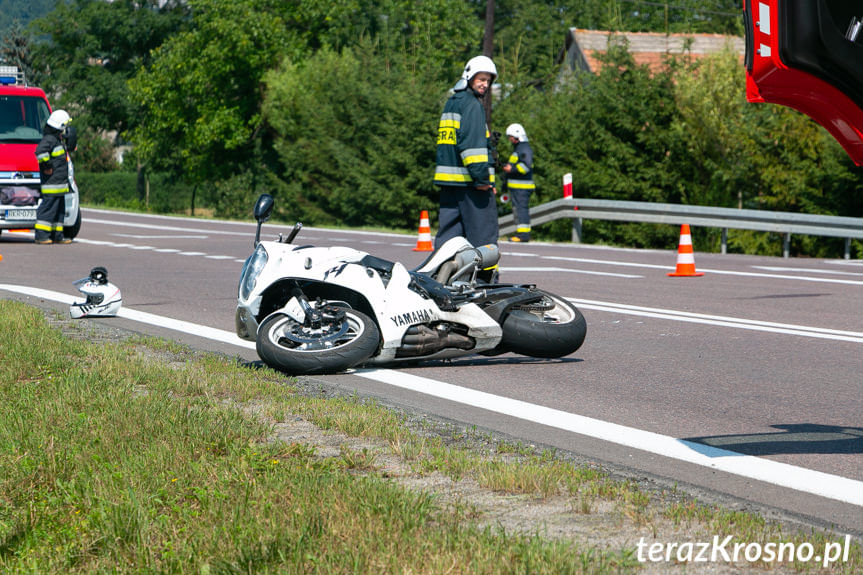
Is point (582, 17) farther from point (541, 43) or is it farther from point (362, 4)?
point (362, 4)

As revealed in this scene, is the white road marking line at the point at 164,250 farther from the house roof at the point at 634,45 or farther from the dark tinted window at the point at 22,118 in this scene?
the house roof at the point at 634,45

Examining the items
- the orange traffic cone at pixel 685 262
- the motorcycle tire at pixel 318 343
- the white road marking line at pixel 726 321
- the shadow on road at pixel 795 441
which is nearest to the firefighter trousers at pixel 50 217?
the orange traffic cone at pixel 685 262

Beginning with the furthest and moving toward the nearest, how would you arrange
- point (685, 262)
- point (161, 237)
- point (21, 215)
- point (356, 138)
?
point (356, 138) → point (161, 237) → point (21, 215) → point (685, 262)

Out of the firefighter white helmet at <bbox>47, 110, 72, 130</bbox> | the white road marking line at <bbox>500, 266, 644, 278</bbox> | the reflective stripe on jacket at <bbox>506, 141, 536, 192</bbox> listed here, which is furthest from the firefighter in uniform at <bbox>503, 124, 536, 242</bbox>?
the firefighter white helmet at <bbox>47, 110, 72, 130</bbox>

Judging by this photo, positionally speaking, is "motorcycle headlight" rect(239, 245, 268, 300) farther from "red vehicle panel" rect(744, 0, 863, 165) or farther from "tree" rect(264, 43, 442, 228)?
"tree" rect(264, 43, 442, 228)

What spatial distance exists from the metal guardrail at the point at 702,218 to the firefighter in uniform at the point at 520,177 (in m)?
1.91

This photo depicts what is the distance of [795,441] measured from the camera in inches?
204

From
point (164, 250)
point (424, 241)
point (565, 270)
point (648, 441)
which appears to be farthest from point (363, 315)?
point (164, 250)

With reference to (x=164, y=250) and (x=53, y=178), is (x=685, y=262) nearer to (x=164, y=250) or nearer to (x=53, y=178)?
(x=164, y=250)

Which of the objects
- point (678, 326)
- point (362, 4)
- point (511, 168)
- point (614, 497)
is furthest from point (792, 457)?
point (362, 4)

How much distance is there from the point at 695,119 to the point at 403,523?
70.2 feet

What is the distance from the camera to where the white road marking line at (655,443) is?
4379mm

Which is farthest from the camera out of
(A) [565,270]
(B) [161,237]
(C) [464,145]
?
(B) [161,237]

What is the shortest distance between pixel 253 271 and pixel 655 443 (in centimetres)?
298
